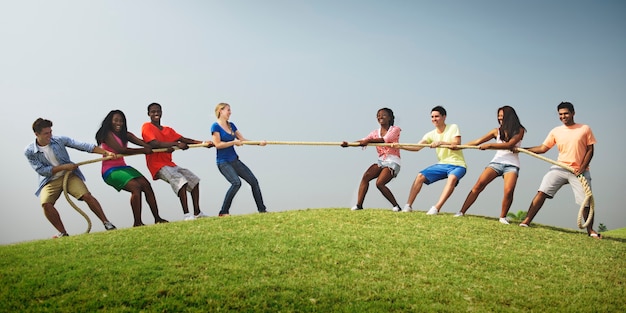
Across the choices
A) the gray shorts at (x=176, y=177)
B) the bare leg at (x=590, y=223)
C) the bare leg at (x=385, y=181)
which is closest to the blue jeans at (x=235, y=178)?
the gray shorts at (x=176, y=177)

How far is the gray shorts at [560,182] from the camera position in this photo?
12742mm

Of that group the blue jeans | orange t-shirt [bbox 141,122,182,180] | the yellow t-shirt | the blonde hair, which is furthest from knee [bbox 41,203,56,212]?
the yellow t-shirt

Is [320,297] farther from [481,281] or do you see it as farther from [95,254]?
[95,254]

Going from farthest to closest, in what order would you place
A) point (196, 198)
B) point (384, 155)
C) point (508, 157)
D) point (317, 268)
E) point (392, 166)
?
point (384, 155) < point (392, 166) < point (196, 198) < point (508, 157) < point (317, 268)

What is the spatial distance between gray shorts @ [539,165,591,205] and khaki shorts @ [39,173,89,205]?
10764 mm

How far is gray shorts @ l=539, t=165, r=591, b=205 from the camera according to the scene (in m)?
12.7

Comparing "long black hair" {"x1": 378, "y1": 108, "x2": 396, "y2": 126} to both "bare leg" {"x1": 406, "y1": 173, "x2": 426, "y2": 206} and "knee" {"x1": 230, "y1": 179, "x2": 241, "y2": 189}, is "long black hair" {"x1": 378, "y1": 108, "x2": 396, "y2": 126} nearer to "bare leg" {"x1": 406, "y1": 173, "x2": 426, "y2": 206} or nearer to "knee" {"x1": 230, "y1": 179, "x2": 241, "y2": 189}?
"bare leg" {"x1": 406, "y1": 173, "x2": 426, "y2": 206}

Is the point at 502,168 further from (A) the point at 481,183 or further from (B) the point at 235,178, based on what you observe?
(B) the point at 235,178

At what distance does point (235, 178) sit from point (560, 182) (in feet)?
25.3

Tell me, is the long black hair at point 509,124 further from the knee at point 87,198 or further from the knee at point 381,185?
the knee at point 87,198

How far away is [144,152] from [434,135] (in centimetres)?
697

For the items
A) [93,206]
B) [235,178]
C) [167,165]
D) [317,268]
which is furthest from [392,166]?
[93,206]

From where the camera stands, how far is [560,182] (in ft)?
42.3

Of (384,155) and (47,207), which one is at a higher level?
(384,155)
